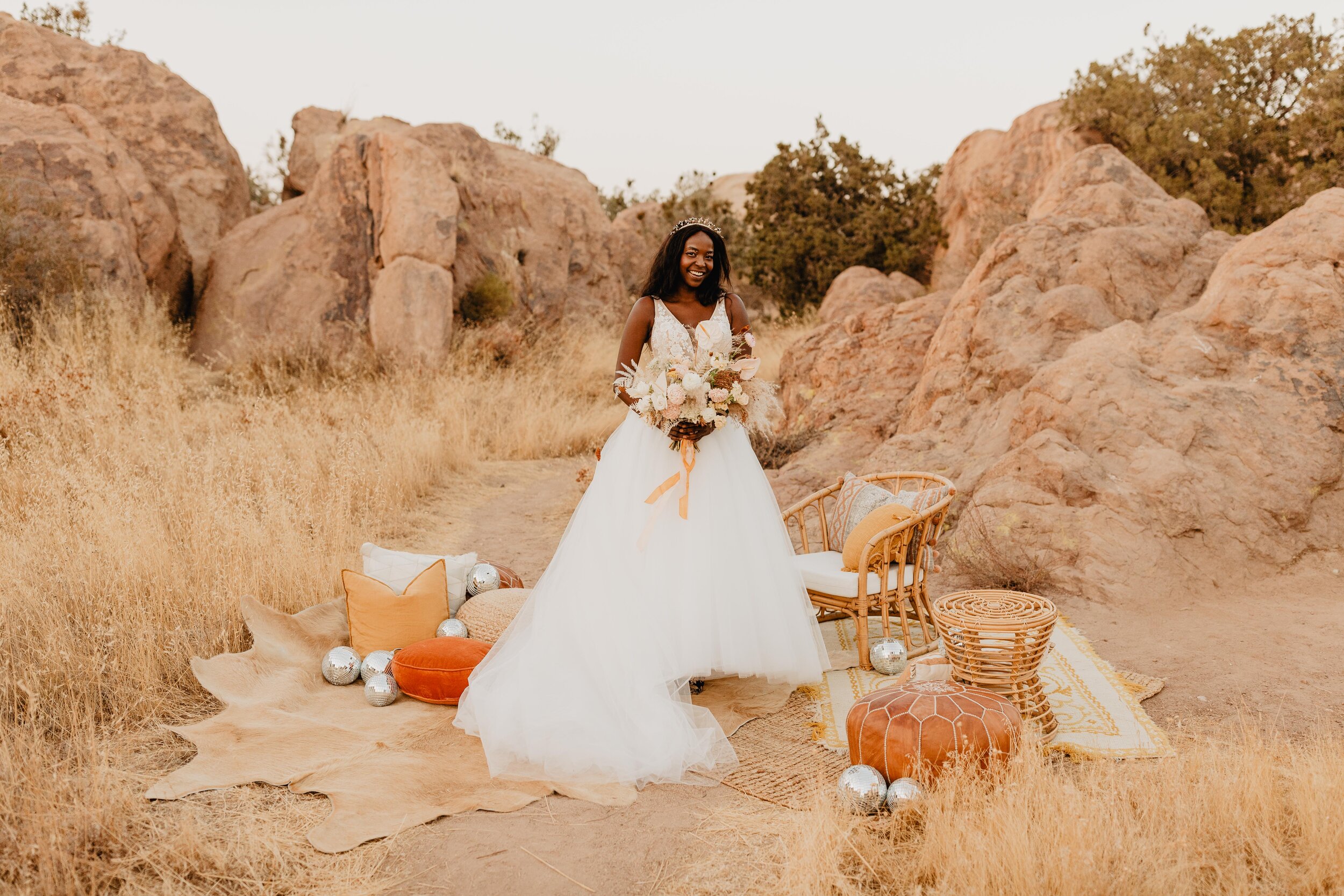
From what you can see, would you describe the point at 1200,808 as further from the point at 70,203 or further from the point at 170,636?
the point at 70,203

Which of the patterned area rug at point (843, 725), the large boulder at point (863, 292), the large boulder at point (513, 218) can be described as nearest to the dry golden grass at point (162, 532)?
the patterned area rug at point (843, 725)

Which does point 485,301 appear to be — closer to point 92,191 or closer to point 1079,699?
point 92,191

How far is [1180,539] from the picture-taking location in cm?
608

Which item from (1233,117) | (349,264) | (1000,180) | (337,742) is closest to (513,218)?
(349,264)

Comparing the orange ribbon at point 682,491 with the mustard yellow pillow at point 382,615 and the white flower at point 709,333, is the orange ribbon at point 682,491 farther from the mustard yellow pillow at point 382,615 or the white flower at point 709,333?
the mustard yellow pillow at point 382,615

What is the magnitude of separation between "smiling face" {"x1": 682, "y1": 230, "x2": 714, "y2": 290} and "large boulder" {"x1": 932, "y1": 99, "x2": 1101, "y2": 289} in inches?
377

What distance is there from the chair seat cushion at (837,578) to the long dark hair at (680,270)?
148cm

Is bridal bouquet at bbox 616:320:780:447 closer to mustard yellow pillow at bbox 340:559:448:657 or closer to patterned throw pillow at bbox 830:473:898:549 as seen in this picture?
patterned throw pillow at bbox 830:473:898:549

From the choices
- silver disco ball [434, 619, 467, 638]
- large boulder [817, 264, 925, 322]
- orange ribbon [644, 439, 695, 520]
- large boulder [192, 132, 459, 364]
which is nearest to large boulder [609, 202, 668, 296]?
large boulder [192, 132, 459, 364]

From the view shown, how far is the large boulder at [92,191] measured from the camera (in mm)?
11461

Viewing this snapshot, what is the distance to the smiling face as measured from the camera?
4.69 metres

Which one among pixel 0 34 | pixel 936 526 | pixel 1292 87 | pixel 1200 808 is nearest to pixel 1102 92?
pixel 1292 87

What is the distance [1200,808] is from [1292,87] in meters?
13.8

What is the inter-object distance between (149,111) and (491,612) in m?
12.5
